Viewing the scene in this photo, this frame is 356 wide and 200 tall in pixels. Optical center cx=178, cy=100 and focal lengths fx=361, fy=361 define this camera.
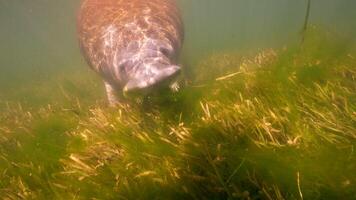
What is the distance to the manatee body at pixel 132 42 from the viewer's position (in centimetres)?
506

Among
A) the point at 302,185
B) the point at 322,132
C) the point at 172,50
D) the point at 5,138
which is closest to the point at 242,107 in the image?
the point at 322,132

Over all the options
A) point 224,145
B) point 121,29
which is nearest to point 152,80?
point 224,145

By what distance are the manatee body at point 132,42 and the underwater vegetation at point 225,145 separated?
386mm

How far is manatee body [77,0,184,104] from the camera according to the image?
5.06m

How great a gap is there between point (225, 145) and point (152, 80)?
1750mm

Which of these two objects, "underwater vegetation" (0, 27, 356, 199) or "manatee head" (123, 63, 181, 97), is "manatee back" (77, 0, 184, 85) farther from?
"underwater vegetation" (0, 27, 356, 199)

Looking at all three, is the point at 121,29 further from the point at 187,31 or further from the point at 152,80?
the point at 187,31

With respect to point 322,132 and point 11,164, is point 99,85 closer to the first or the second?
point 11,164

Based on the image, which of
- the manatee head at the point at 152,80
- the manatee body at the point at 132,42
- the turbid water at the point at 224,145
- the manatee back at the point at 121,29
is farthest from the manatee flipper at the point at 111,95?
the manatee head at the point at 152,80

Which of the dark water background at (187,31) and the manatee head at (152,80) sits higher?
the manatee head at (152,80)

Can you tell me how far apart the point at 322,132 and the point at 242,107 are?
39.1 inches

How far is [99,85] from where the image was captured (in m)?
13.3

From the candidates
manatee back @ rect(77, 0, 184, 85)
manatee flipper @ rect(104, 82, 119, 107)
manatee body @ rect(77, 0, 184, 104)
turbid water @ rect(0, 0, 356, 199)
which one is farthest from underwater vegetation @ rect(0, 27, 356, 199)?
manatee flipper @ rect(104, 82, 119, 107)

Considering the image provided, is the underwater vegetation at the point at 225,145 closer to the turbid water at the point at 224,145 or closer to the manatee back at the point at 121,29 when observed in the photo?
the turbid water at the point at 224,145
